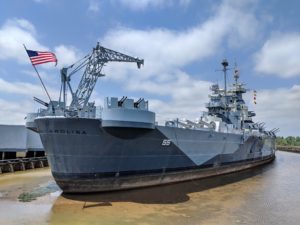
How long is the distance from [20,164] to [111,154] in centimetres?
1660

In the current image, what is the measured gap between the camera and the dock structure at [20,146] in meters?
31.7

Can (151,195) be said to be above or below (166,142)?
below

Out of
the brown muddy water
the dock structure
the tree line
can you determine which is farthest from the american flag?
the tree line

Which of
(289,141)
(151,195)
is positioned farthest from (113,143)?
(289,141)

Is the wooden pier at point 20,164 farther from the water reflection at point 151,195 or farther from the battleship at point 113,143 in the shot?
the water reflection at point 151,195

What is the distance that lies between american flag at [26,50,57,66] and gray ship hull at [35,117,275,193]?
3290 mm

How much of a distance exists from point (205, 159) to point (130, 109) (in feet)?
36.0

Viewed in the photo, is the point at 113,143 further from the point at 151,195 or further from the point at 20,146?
the point at 20,146

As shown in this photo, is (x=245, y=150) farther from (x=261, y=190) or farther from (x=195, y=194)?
(x=195, y=194)

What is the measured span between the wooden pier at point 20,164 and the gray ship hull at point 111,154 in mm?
12455

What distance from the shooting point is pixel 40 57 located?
57.3ft

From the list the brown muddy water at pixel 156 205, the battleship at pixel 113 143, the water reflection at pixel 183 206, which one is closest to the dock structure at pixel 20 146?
the brown muddy water at pixel 156 205

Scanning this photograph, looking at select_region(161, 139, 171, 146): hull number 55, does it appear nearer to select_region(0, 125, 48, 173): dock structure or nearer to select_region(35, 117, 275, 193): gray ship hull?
select_region(35, 117, 275, 193): gray ship hull

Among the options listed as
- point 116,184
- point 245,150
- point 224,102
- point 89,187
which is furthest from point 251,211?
point 224,102
